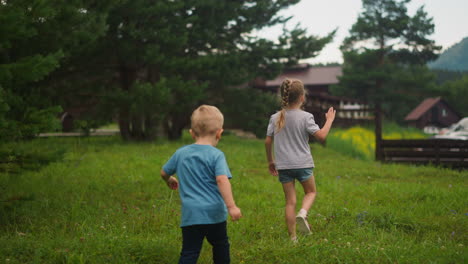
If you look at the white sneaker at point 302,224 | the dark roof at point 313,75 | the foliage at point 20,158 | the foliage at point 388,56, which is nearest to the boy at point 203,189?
the white sneaker at point 302,224

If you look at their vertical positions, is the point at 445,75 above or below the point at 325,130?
above

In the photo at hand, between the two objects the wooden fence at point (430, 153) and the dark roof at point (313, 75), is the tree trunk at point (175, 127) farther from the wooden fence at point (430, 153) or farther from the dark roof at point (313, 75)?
the dark roof at point (313, 75)

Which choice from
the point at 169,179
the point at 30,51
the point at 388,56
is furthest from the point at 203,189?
the point at 388,56

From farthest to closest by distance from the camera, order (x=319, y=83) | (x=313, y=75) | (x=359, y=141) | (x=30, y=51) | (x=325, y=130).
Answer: (x=313, y=75), (x=319, y=83), (x=359, y=141), (x=30, y=51), (x=325, y=130)

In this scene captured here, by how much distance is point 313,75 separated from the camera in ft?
152

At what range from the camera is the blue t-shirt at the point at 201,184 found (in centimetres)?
291

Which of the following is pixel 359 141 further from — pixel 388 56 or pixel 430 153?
pixel 388 56

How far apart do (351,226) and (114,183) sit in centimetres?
421

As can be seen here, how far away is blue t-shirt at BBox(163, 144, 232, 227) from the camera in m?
2.91

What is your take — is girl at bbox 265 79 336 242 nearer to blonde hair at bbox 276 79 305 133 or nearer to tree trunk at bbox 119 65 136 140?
blonde hair at bbox 276 79 305 133

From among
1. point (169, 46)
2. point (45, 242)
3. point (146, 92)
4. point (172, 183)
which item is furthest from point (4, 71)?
point (169, 46)

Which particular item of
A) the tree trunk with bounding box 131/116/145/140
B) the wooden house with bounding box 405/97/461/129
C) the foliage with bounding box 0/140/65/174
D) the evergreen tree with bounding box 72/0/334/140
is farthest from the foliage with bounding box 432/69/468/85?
the foliage with bounding box 0/140/65/174

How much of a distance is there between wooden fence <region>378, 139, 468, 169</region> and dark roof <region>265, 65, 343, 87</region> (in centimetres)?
3150

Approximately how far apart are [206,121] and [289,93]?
4.52 ft
